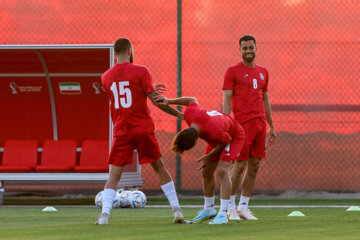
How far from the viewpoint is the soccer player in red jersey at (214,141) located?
6695 mm

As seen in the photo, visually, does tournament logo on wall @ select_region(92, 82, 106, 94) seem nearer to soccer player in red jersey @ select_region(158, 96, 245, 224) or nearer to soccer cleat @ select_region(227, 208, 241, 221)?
soccer cleat @ select_region(227, 208, 241, 221)

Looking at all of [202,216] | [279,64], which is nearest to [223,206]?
[202,216]

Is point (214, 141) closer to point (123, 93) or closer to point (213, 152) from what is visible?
point (213, 152)

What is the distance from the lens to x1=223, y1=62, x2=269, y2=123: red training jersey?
794 centimetres

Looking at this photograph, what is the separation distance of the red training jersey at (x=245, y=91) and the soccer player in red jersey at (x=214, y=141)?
812 mm

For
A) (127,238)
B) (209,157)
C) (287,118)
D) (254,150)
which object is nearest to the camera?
(127,238)

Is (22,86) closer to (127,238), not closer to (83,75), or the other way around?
(83,75)

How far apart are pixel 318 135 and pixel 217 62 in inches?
76.6

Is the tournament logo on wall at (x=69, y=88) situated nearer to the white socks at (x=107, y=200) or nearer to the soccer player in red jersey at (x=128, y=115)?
the soccer player in red jersey at (x=128, y=115)

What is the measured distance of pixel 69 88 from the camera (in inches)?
519

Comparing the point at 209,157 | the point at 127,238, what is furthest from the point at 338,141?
the point at 127,238

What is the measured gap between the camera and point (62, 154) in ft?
41.7

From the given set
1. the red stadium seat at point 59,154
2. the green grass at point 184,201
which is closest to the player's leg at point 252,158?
the green grass at point 184,201

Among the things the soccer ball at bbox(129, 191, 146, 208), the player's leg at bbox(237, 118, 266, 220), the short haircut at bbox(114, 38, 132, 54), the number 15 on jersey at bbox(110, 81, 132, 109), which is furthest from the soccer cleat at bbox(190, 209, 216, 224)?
the soccer ball at bbox(129, 191, 146, 208)
